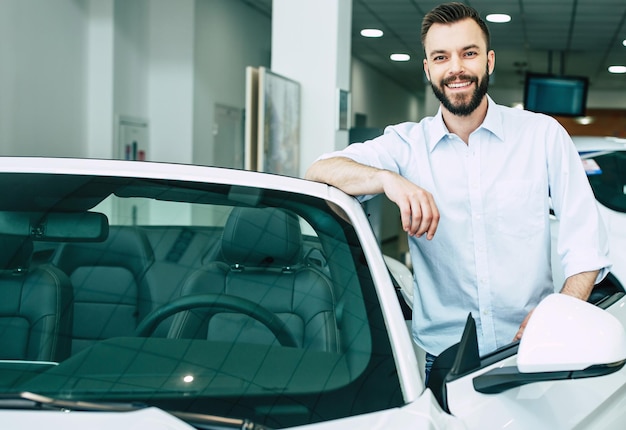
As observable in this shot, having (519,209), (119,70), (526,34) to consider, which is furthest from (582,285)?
(526,34)

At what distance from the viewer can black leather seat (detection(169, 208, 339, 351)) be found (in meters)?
1.52

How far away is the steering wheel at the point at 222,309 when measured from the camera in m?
1.54

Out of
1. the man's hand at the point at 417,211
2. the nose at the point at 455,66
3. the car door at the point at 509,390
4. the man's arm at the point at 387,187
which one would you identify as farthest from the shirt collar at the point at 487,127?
the car door at the point at 509,390

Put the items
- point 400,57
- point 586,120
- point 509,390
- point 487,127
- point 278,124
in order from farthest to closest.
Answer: point 586,120
point 400,57
point 278,124
point 487,127
point 509,390

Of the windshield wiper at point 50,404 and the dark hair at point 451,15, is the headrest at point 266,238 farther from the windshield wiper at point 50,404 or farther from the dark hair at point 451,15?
the dark hair at point 451,15

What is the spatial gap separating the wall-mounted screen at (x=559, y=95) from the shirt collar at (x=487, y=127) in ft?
40.7

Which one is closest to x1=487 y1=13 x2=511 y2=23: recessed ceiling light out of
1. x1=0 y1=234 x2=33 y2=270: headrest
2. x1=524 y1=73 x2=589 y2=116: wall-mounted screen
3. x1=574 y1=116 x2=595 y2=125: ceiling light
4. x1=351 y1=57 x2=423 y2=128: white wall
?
x1=524 y1=73 x2=589 y2=116: wall-mounted screen

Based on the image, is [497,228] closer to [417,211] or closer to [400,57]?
[417,211]

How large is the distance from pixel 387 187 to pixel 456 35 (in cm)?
47

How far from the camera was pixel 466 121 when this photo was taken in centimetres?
205

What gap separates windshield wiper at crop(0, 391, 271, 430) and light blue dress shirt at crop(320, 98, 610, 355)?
898 millimetres

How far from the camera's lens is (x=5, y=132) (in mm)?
6375

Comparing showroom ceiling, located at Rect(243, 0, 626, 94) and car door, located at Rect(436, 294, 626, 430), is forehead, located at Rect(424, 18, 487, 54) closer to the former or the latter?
car door, located at Rect(436, 294, 626, 430)

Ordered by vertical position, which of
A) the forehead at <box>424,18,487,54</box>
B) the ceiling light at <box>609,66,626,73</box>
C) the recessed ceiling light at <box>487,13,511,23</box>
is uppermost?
the ceiling light at <box>609,66,626,73</box>
